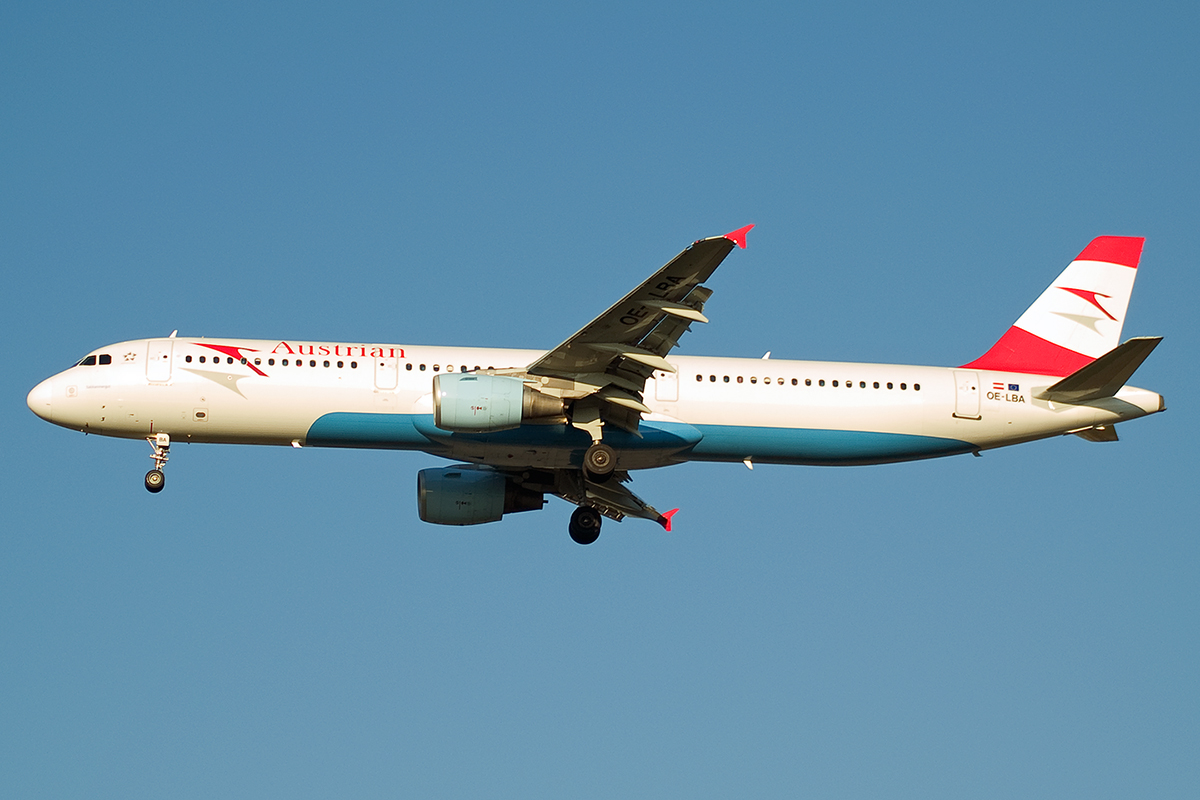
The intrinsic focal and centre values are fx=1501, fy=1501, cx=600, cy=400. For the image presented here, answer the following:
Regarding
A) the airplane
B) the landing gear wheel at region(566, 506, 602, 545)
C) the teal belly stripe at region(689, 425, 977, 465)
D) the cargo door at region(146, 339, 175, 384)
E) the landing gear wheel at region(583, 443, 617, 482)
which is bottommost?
the landing gear wheel at region(566, 506, 602, 545)

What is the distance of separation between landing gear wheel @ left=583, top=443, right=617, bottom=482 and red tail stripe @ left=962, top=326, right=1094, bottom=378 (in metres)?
12.3

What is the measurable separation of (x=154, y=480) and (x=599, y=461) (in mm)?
12799

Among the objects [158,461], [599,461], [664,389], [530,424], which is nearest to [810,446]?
[664,389]

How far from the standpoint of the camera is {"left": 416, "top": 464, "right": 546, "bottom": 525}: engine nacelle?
4634 cm

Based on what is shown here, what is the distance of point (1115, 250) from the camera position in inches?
1912

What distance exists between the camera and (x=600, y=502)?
156ft

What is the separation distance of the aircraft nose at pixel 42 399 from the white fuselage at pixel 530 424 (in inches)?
1.7

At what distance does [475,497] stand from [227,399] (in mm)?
8506

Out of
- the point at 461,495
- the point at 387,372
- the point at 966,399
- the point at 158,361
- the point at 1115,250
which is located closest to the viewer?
the point at 387,372

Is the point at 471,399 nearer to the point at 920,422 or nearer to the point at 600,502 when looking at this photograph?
the point at 600,502

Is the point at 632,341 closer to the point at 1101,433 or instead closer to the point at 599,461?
the point at 599,461

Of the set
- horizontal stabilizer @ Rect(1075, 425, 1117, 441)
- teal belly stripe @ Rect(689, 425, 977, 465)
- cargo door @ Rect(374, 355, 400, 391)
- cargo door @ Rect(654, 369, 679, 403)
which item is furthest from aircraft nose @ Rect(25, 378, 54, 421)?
horizontal stabilizer @ Rect(1075, 425, 1117, 441)

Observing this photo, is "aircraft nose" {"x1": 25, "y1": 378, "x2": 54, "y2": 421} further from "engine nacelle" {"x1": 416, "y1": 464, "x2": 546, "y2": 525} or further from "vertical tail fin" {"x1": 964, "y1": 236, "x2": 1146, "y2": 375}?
"vertical tail fin" {"x1": 964, "y1": 236, "x2": 1146, "y2": 375}

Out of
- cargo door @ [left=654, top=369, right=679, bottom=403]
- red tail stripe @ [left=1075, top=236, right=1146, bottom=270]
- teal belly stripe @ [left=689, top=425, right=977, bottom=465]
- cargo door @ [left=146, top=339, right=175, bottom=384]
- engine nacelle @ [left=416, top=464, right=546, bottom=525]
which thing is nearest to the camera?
cargo door @ [left=146, top=339, right=175, bottom=384]
